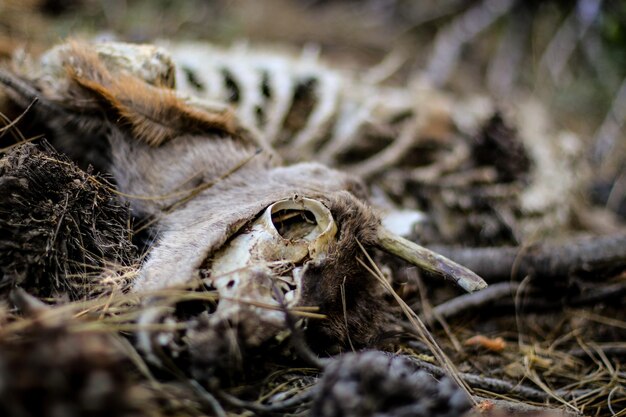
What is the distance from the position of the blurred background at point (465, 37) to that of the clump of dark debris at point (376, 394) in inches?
125

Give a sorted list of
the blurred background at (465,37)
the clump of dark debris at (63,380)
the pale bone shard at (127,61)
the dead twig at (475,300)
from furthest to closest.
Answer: the blurred background at (465,37) → the dead twig at (475,300) → the pale bone shard at (127,61) → the clump of dark debris at (63,380)

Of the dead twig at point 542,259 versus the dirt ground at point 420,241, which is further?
the dead twig at point 542,259

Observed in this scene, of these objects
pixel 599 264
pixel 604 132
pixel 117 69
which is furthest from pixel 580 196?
pixel 117 69

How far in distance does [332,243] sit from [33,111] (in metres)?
1.32

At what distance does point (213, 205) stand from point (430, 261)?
77 centimetres

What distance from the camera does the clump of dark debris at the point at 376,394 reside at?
3.59 ft

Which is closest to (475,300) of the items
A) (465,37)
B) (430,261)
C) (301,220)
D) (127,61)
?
(430,261)

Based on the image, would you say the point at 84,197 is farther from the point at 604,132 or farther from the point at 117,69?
the point at 604,132

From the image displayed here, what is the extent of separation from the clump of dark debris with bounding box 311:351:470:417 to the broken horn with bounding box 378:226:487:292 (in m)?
0.44

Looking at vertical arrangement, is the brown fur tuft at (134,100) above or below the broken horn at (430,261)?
above

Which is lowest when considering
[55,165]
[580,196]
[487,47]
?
[580,196]

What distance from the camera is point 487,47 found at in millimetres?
5898

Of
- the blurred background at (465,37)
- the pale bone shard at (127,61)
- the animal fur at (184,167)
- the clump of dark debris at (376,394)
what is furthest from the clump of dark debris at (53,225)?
the blurred background at (465,37)

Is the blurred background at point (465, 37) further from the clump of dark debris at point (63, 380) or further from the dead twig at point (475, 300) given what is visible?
the clump of dark debris at point (63, 380)
